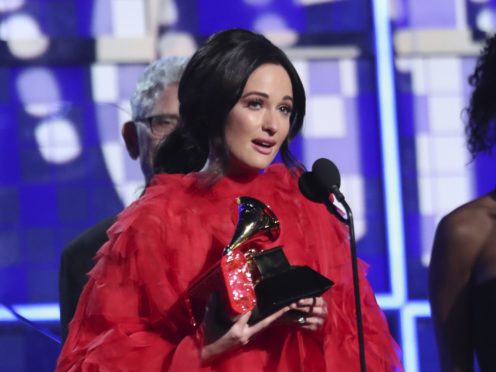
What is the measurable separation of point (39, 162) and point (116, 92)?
30 cm

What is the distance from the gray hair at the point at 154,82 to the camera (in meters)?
2.34

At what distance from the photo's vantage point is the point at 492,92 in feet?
6.53

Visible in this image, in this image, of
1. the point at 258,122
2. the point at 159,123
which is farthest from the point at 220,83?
the point at 159,123

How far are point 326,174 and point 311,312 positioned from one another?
22cm

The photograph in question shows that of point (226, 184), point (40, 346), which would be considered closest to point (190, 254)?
point (226, 184)

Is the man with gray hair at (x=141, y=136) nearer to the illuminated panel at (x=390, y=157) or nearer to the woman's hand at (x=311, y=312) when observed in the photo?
the woman's hand at (x=311, y=312)

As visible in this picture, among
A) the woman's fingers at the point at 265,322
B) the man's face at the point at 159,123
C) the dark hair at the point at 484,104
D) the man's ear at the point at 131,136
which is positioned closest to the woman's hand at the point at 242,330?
the woman's fingers at the point at 265,322

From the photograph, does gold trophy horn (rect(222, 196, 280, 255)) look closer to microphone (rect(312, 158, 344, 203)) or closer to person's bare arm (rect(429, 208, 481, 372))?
microphone (rect(312, 158, 344, 203))

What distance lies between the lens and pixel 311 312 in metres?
1.67

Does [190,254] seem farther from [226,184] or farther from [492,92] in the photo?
[492,92]

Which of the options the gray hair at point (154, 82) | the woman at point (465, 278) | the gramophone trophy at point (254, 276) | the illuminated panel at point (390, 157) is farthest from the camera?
the illuminated panel at point (390, 157)

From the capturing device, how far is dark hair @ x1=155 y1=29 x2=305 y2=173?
180 centimetres

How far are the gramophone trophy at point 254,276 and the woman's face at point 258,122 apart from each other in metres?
0.13

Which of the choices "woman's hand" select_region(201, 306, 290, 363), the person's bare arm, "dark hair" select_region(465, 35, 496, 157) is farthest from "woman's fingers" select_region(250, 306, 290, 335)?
"dark hair" select_region(465, 35, 496, 157)
